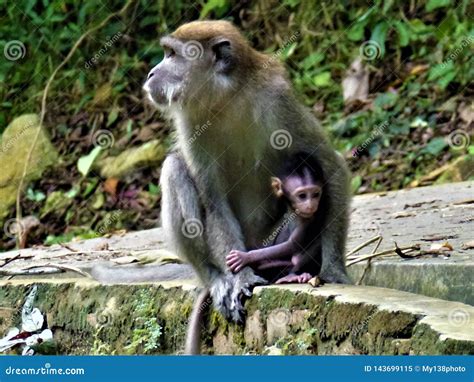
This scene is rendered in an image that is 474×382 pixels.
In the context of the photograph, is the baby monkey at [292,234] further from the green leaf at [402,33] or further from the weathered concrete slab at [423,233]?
the green leaf at [402,33]

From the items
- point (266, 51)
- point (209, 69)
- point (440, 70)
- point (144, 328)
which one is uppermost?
point (266, 51)

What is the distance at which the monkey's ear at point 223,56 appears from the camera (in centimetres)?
678

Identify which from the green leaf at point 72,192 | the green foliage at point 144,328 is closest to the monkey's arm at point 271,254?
the green foliage at point 144,328

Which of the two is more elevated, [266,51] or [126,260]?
[266,51]

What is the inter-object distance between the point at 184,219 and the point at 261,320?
105 cm

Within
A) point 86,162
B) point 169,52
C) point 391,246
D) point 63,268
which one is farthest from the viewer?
point 86,162

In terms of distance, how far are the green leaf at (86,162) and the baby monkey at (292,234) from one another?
345 inches

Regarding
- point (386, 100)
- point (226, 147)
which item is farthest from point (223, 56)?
point (386, 100)

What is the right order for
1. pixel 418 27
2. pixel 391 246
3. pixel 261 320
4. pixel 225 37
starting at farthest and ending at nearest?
pixel 418 27 < pixel 391 246 < pixel 225 37 < pixel 261 320

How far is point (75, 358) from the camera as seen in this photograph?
4.95 meters

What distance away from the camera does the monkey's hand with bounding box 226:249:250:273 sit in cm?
638

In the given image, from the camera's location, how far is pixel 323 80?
1462cm

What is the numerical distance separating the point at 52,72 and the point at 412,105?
6067 millimetres

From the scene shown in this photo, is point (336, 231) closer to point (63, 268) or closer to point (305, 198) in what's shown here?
point (305, 198)
